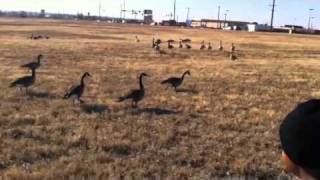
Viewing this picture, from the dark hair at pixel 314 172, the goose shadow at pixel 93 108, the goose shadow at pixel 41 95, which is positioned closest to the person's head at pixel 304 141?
the dark hair at pixel 314 172

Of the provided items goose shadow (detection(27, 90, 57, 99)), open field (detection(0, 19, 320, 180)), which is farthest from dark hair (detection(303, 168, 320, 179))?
goose shadow (detection(27, 90, 57, 99))

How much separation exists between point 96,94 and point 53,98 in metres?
1.80

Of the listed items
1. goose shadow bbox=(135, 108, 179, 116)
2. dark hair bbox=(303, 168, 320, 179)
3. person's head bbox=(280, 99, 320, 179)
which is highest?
person's head bbox=(280, 99, 320, 179)

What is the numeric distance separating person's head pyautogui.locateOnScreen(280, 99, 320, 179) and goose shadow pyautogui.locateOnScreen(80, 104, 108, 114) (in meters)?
13.8

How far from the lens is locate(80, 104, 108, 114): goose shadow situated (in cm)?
1591

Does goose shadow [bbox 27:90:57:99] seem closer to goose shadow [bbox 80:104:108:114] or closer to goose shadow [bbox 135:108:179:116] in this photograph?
goose shadow [bbox 80:104:108:114]

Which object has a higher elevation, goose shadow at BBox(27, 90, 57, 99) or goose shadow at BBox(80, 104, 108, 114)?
goose shadow at BBox(80, 104, 108, 114)

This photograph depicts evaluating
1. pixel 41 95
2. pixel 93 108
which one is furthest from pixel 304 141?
pixel 41 95

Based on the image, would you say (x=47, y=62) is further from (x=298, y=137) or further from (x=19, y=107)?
(x=298, y=137)

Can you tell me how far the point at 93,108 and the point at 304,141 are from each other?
1464 cm

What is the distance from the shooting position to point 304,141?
6.41 feet

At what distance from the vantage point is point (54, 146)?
11406 mm

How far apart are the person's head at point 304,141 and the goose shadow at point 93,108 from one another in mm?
13838

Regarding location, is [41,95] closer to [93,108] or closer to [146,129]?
[93,108]
